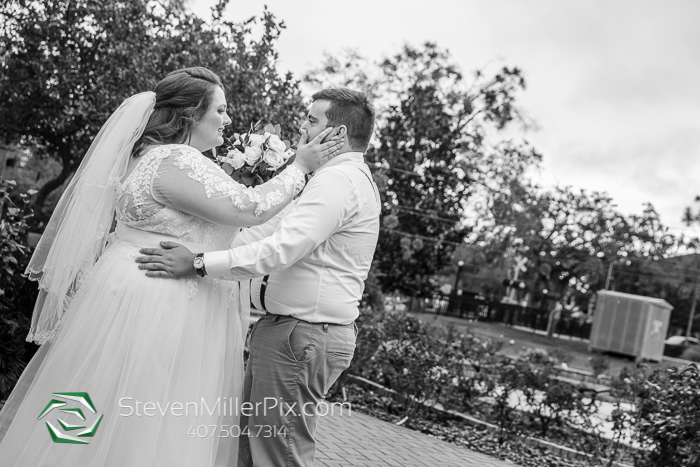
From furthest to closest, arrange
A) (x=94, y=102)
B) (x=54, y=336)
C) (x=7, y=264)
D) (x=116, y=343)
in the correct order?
(x=94, y=102), (x=7, y=264), (x=54, y=336), (x=116, y=343)

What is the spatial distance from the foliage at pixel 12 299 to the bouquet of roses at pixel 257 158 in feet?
8.19

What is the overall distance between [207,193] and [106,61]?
9852 millimetres

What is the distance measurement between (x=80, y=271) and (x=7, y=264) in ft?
7.99

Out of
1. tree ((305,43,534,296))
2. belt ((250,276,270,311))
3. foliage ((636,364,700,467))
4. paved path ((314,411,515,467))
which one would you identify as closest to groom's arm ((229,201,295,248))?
belt ((250,276,270,311))

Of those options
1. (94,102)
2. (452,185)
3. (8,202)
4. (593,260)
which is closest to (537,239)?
(593,260)

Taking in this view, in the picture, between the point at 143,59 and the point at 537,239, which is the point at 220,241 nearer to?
the point at 143,59

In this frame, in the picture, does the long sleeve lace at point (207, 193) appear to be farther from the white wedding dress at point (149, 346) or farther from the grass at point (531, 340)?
the grass at point (531, 340)

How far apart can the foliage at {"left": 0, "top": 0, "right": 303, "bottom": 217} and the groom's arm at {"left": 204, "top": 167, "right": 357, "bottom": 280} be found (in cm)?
573

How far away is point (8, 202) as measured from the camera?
18.5 ft

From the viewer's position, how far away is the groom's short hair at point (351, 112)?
317cm

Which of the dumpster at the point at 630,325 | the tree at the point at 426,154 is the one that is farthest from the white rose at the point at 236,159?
the dumpster at the point at 630,325

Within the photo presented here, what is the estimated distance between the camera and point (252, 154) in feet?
11.7

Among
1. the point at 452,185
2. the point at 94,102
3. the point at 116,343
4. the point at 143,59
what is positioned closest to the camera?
the point at 116,343

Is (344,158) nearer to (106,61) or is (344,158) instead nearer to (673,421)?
(673,421)
